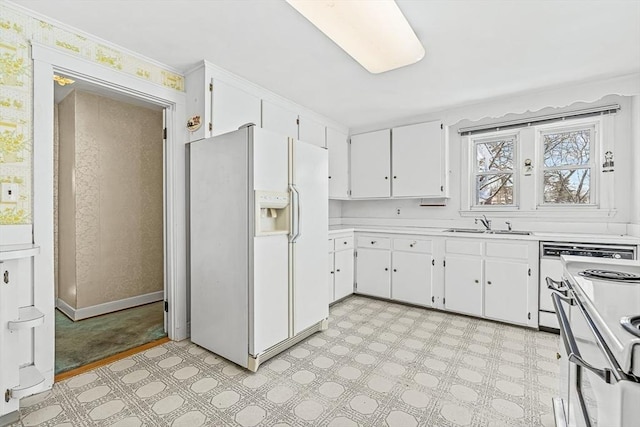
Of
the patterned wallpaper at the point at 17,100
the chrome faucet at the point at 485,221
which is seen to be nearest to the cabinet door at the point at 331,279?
Answer: the chrome faucet at the point at 485,221

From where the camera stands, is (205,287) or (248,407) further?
(205,287)

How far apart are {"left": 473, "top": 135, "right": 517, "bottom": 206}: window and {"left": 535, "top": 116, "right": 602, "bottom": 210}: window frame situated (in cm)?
24

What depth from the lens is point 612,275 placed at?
121 centimetres

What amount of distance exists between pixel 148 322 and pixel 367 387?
2348 mm

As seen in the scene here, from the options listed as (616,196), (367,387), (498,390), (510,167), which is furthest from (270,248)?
(616,196)

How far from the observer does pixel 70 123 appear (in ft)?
10.5

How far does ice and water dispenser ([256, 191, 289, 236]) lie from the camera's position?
7.11 ft

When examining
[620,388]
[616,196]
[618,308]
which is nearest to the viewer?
[620,388]

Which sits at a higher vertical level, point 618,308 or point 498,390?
point 618,308

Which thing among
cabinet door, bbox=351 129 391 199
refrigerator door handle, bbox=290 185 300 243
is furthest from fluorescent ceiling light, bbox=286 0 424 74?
cabinet door, bbox=351 129 391 199

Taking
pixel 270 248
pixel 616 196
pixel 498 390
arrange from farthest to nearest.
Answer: pixel 616 196
pixel 270 248
pixel 498 390

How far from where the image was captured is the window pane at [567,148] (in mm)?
3135

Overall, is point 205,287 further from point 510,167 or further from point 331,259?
point 510,167

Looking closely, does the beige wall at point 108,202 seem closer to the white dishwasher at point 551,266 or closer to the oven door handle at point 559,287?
the oven door handle at point 559,287
